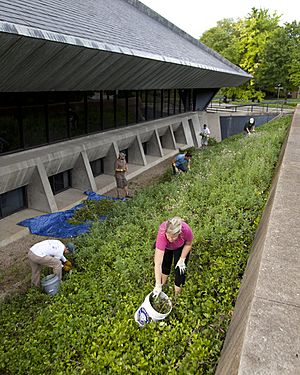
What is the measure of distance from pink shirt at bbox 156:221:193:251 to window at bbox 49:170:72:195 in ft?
31.1

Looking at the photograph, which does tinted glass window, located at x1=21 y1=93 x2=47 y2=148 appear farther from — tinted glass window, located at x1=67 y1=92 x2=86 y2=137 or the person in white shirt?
the person in white shirt

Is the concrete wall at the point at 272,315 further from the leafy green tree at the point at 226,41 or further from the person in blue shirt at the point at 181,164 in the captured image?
the leafy green tree at the point at 226,41

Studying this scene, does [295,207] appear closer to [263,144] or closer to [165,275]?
[165,275]

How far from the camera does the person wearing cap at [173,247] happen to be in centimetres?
393

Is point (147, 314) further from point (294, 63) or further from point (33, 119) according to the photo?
point (294, 63)

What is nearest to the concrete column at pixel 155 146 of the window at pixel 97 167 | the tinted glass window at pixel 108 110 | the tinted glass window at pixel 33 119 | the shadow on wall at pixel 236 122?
the tinted glass window at pixel 108 110

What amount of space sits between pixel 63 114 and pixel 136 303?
384 inches

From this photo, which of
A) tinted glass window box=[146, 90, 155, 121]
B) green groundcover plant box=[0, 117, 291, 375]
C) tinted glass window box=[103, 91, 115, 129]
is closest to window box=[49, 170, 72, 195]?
tinted glass window box=[103, 91, 115, 129]

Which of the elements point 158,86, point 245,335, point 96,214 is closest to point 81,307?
point 245,335

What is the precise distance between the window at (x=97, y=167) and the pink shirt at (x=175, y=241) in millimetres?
11478

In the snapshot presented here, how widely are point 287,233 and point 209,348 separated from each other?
5.52 feet

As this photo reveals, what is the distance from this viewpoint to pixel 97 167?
15.6m

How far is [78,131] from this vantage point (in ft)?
44.9

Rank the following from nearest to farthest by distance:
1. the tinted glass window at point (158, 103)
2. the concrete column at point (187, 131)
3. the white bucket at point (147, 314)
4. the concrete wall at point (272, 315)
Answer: the concrete wall at point (272, 315), the white bucket at point (147, 314), the tinted glass window at point (158, 103), the concrete column at point (187, 131)
